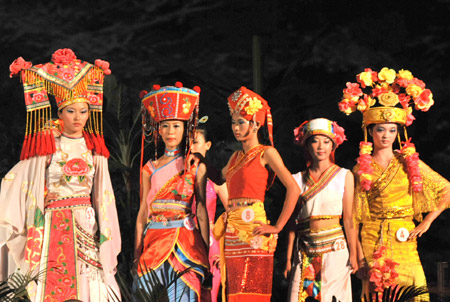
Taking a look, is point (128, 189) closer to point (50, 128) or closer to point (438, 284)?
point (50, 128)

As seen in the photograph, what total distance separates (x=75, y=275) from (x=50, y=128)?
103 cm

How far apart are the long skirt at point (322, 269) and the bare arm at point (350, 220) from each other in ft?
0.15

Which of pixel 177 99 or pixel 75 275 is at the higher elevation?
pixel 177 99

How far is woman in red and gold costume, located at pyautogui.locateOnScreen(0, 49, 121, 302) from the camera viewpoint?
593cm

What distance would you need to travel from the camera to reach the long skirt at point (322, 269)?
5.81 m

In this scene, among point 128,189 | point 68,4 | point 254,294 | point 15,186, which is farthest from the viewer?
point 68,4

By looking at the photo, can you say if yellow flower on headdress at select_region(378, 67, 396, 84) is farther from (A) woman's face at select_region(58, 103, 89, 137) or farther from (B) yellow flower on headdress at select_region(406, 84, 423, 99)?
(A) woman's face at select_region(58, 103, 89, 137)

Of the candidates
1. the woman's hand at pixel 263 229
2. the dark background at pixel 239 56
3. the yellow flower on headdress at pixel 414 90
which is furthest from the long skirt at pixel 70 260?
the dark background at pixel 239 56

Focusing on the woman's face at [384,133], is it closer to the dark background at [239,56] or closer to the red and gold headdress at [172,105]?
the red and gold headdress at [172,105]

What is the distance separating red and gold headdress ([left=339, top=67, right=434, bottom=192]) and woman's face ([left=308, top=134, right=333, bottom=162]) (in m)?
0.36

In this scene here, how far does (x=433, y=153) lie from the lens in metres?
9.36

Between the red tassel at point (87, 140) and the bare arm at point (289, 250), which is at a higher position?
the red tassel at point (87, 140)

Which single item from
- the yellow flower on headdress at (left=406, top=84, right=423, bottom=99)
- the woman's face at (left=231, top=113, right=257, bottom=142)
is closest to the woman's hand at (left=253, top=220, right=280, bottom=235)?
the woman's face at (left=231, top=113, right=257, bottom=142)

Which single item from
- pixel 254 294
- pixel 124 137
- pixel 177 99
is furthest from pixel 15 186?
pixel 124 137
